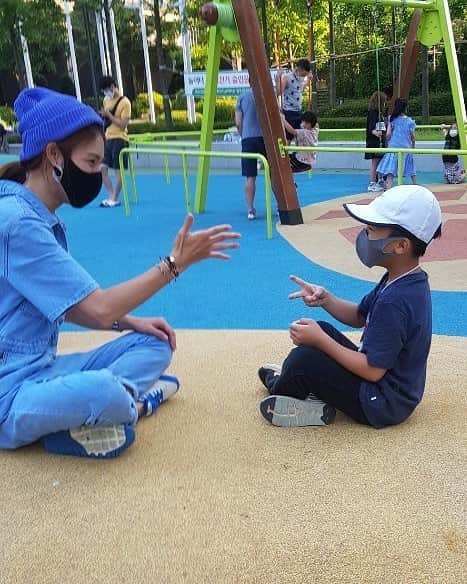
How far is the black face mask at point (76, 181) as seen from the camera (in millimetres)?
2393

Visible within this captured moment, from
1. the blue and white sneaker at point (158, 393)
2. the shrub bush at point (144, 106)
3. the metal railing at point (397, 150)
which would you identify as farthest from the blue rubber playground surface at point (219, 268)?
the shrub bush at point (144, 106)

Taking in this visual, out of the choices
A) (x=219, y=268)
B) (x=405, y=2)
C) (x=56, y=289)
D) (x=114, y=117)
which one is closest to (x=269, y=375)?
(x=56, y=289)

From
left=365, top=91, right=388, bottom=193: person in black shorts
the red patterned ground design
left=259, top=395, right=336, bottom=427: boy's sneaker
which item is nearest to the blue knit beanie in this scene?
left=259, top=395, right=336, bottom=427: boy's sneaker

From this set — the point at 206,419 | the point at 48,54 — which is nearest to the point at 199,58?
the point at 48,54

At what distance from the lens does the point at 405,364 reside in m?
2.56

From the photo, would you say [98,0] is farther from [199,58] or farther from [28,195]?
[28,195]

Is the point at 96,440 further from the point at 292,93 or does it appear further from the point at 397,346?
the point at 292,93

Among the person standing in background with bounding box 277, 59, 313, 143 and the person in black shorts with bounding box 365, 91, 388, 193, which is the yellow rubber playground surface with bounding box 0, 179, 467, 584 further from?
the person in black shorts with bounding box 365, 91, 388, 193

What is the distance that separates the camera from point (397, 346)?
2.44 m

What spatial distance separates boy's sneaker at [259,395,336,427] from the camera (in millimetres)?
2707

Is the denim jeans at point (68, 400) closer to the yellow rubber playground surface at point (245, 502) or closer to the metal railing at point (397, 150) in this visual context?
the yellow rubber playground surface at point (245, 502)

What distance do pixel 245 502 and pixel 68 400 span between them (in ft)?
Result: 2.36

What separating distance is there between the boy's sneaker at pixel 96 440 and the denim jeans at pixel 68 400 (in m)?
0.05

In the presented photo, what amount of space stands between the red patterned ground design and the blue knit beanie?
3.92 m
